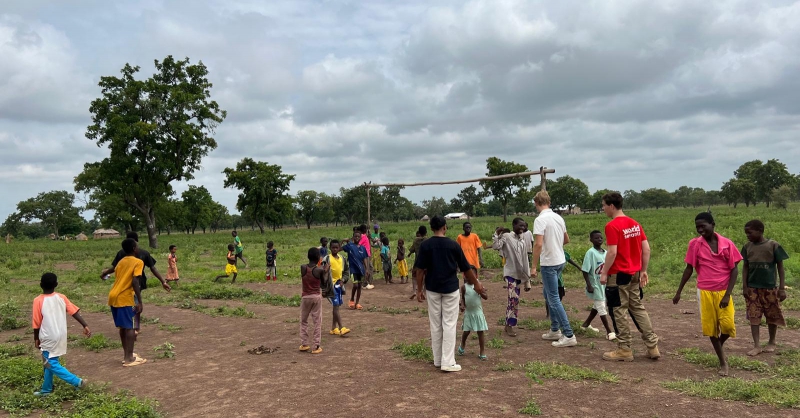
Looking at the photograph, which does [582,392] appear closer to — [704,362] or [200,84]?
[704,362]

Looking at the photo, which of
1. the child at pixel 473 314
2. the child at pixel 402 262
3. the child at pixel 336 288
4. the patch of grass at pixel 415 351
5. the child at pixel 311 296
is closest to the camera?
the child at pixel 473 314

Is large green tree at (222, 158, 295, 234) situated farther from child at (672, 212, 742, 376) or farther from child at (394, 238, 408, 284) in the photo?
child at (672, 212, 742, 376)

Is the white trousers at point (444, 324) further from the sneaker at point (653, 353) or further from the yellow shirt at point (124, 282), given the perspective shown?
the yellow shirt at point (124, 282)

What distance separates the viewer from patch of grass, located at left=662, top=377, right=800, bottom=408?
4.27 m

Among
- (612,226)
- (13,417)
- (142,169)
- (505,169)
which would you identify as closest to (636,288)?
(612,226)

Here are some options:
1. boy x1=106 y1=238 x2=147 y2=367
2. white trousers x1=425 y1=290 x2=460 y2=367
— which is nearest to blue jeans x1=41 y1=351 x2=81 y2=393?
boy x1=106 y1=238 x2=147 y2=367

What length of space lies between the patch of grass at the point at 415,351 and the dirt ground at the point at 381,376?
16cm

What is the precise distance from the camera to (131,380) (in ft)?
19.1

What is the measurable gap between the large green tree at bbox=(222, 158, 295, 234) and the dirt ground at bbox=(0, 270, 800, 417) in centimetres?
4650

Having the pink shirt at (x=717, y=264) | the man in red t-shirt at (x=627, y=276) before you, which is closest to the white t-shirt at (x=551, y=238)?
the man in red t-shirt at (x=627, y=276)

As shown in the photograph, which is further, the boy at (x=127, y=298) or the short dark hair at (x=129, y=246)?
the short dark hair at (x=129, y=246)

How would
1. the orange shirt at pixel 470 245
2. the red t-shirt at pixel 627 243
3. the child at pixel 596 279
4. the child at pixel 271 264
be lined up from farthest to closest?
the child at pixel 271 264
the orange shirt at pixel 470 245
the child at pixel 596 279
the red t-shirt at pixel 627 243

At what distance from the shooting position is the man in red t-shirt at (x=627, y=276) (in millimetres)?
5734

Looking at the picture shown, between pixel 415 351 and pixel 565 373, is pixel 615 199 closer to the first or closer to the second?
pixel 565 373
